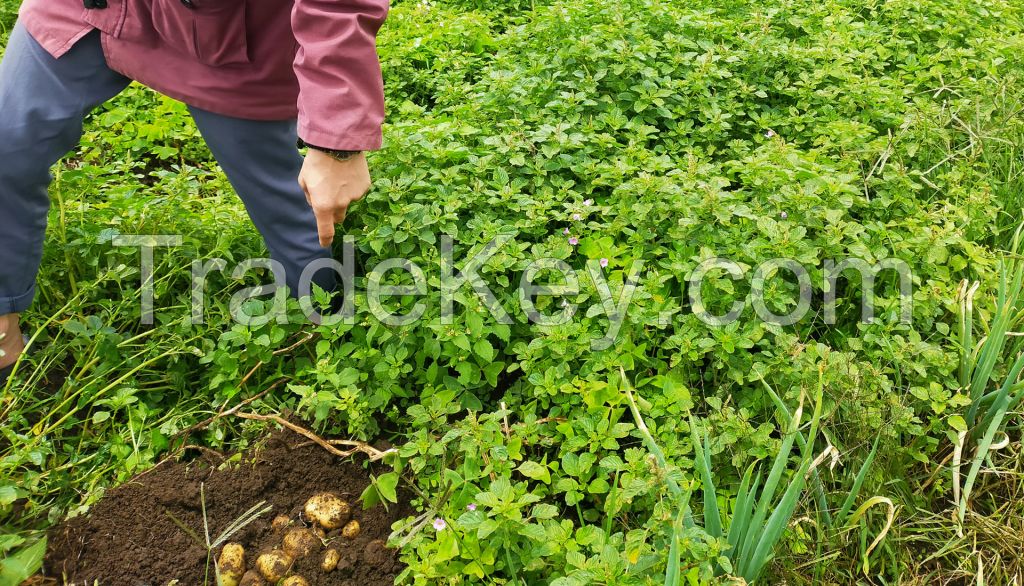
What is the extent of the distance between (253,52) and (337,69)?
1.49 ft

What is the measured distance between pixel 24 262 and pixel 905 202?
117 inches

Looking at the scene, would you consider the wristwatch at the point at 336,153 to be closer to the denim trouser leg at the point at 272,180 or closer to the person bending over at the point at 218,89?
the person bending over at the point at 218,89

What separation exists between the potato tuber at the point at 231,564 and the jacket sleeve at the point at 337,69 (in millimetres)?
1046

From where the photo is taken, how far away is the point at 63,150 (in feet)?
7.75

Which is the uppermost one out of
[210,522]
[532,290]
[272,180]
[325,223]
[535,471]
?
[325,223]

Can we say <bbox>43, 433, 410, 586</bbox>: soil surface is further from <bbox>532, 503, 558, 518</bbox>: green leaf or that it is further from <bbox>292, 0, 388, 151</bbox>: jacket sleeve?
<bbox>292, 0, 388, 151</bbox>: jacket sleeve

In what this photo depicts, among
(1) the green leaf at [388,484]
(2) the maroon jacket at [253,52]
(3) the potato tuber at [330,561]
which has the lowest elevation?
(3) the potato tuber at [330,561]

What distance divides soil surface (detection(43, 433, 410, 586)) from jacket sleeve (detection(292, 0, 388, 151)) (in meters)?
0.96

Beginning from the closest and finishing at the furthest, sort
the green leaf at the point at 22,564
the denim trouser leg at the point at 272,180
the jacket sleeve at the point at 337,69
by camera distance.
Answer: the green leaf at the point at 22,564 < the jacket sleeve at the point at 337,69 < the denim trouser leg at the point at 272,180

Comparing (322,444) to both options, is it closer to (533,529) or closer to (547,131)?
(533,529)

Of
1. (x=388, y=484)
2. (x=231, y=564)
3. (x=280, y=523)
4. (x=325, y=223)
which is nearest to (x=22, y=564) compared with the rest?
(x=231, y=564)

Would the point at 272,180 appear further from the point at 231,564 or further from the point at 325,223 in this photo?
the point at 231,564

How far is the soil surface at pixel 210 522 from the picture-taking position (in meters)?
2.02

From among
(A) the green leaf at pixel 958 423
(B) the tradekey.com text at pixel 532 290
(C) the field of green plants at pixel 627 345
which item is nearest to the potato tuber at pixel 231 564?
(C) the field of green plants at pixel 627 345
